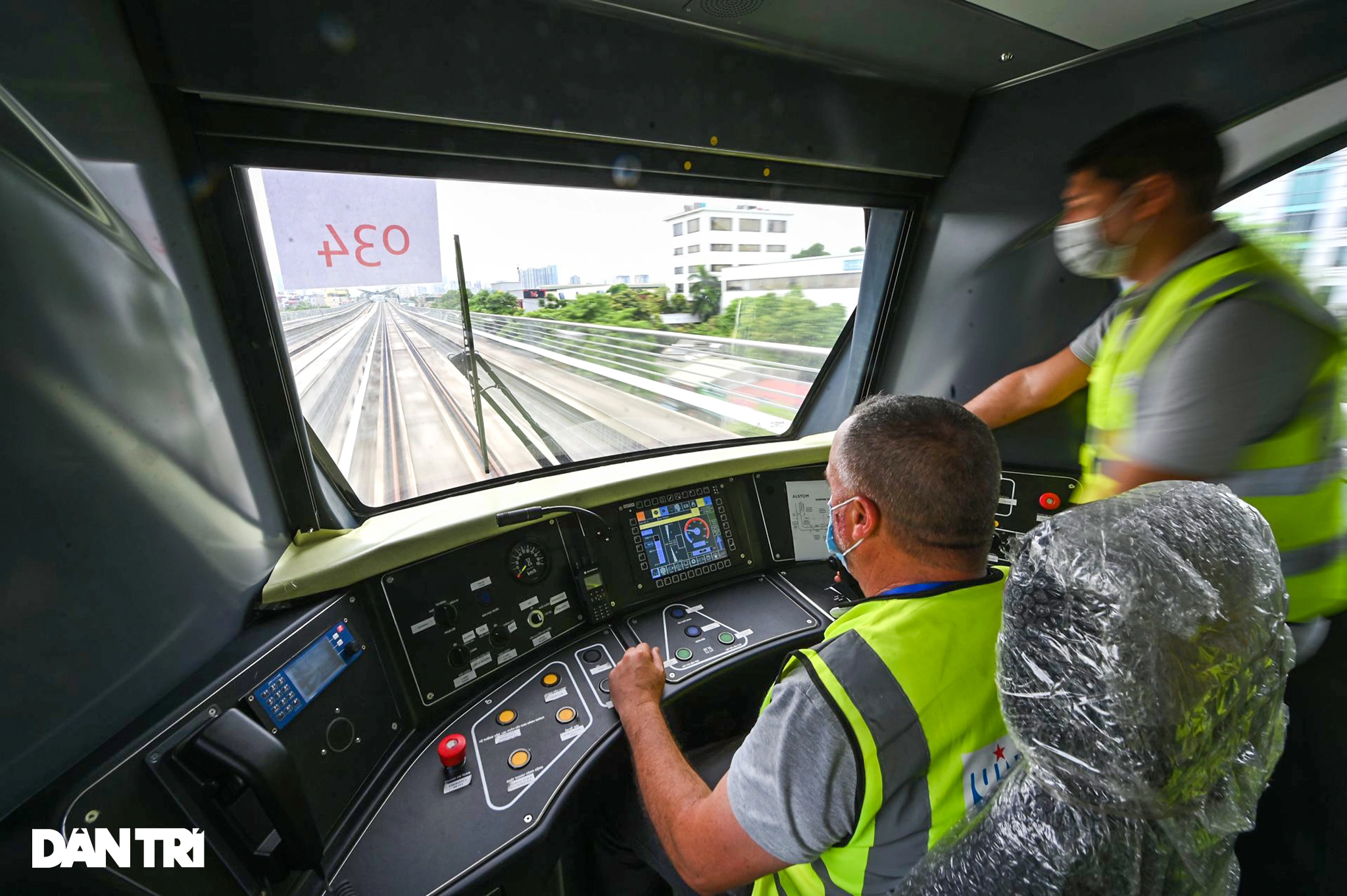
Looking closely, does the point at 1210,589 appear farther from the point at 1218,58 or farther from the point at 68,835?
the point at 1218,58

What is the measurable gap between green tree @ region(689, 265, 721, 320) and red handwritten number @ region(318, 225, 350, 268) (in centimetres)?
126

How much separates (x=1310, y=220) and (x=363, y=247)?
289 centimetres

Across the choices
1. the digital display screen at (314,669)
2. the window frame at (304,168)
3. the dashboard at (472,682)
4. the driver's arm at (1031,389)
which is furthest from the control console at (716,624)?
the driver's arm at (1031,389)

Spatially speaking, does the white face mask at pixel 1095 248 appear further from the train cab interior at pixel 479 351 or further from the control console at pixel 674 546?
the control console at pixel 674 546

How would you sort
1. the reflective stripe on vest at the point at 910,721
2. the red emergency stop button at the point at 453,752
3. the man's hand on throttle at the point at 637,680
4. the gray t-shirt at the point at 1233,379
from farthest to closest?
the man's hand on throttle at the point at 637,680 → the red emergency stop button at the point at 453,752 → the gray t-shirt at the point at 1233,379 → the reflective stripe on vest at the point at 910,721

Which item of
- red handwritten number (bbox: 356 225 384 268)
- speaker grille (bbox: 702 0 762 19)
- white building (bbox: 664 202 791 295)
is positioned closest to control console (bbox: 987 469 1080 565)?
white building (bbox: 664 202 791 295)

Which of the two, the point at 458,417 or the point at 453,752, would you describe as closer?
the point at 453,752

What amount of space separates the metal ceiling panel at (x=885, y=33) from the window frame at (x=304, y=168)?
35 centimetres

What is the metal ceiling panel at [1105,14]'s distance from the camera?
154cm

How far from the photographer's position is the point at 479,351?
185 centimetres

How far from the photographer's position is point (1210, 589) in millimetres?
531

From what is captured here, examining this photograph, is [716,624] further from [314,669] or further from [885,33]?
[885,33]

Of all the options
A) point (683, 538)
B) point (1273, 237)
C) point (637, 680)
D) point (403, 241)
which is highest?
point (403, 241)


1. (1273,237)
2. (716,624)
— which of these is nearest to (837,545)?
(716,624)
